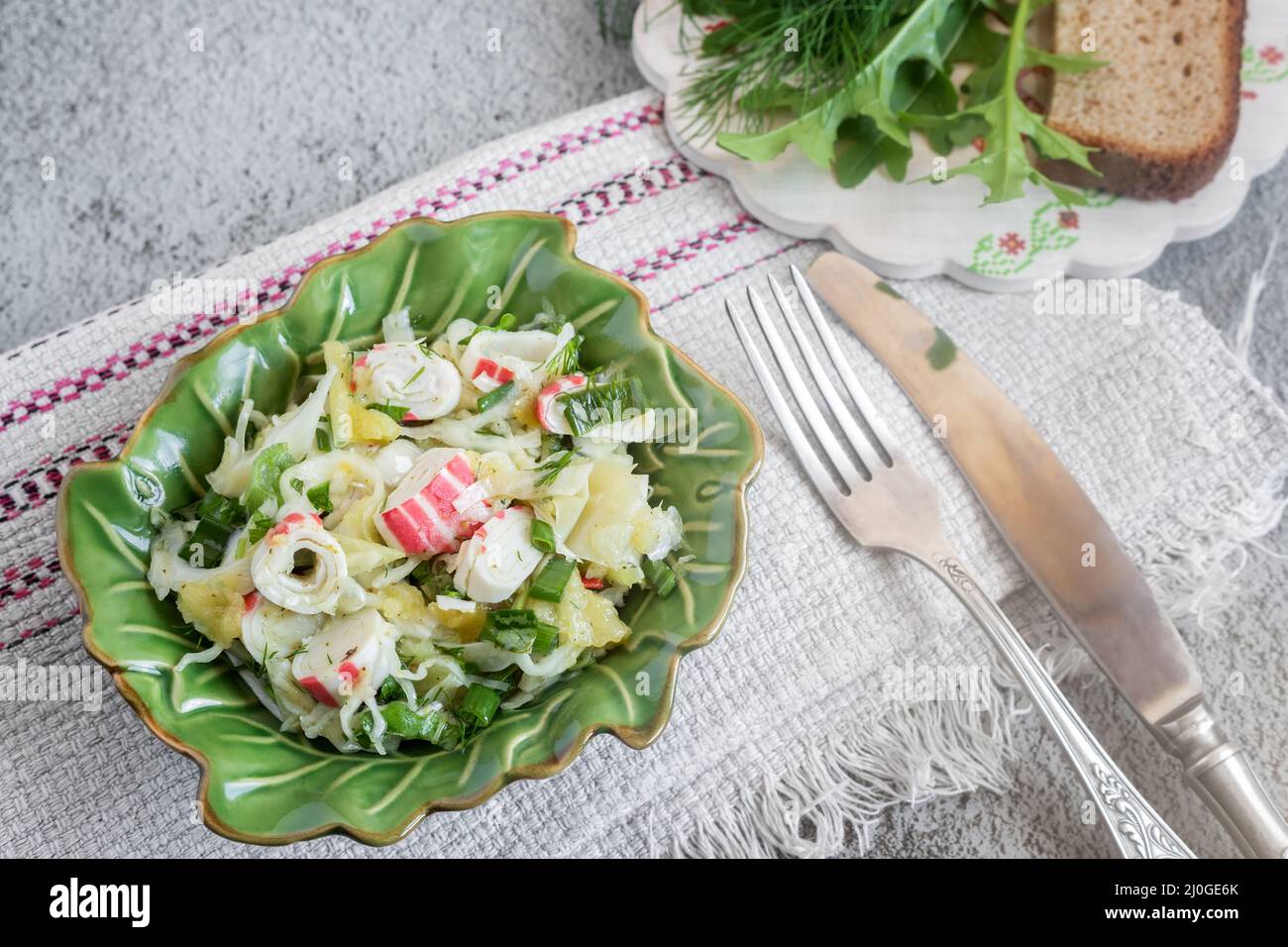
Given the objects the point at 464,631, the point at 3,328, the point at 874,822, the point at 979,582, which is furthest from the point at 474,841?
the point at 3,328

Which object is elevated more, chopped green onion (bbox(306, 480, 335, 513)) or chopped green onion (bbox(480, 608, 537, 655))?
chopped green onion (bbox(306, 480, 335, 513))

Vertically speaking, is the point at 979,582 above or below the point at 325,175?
below

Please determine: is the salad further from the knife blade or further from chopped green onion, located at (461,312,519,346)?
the knife blade

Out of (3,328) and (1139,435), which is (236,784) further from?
(1139,435)

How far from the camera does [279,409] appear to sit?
1.74 metres

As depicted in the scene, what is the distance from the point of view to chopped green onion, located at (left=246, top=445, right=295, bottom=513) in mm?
1561

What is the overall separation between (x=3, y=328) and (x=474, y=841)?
1.38 meters

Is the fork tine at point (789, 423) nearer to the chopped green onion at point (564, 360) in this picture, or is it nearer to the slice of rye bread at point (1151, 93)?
the chopped green onion at point (564, 360)

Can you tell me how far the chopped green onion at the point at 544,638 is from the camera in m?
1.49

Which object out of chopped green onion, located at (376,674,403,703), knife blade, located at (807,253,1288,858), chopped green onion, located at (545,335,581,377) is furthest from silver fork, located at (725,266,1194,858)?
chopped green onion, located at (376,674,403,703)

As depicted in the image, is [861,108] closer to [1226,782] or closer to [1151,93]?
[1151,93]

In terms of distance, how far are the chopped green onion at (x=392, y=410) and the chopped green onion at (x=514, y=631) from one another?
0.34 metres

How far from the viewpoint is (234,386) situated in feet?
5.48

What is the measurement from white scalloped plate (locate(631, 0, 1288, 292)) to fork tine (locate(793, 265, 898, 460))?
0.22 m
